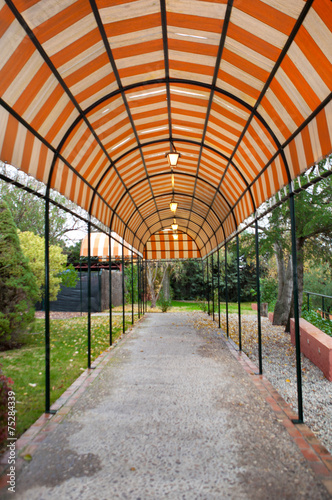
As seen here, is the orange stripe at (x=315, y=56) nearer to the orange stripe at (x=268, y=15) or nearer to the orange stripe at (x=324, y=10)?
the orange stripe at (x=268, y=15)

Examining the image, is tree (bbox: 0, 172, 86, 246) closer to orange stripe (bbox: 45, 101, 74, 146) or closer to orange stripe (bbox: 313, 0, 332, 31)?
orange stripe (bbox: 45, 101, 74, 146)

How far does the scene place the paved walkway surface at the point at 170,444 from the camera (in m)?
2.64

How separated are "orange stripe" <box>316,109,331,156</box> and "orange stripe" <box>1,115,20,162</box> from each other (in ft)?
9.54

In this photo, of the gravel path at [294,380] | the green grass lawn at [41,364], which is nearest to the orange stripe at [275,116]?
the gravel path at [294,380]

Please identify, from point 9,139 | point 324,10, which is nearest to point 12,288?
point 9,139

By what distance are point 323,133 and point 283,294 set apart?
10.2 m

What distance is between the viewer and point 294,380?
6.06 meters

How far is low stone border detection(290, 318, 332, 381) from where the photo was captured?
6120mm

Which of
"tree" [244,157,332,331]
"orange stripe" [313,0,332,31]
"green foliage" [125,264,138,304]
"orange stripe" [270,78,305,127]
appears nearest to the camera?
"orange stripe" [313,0,332,31]

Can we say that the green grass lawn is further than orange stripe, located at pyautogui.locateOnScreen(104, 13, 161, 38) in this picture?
Yes

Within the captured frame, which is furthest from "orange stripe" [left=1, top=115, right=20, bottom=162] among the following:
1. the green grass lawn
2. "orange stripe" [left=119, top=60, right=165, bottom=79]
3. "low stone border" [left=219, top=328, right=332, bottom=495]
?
"low stone border" [left=219, top=328, right=332, bottom=495]

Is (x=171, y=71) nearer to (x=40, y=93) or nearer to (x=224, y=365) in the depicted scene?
(x=40, y=93)

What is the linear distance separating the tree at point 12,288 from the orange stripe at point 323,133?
6.38m

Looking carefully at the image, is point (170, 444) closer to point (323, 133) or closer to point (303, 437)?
point (303, 437)
